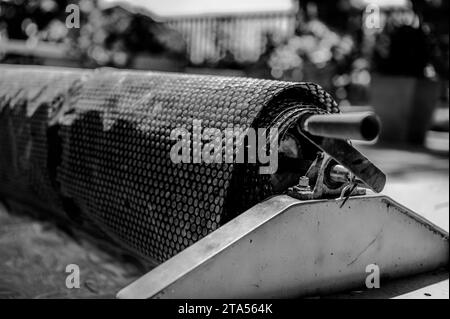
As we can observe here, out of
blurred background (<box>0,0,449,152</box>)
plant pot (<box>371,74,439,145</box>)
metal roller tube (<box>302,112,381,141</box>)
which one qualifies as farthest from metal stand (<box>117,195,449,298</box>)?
plant pot (<box>371,74,439,145</box>)

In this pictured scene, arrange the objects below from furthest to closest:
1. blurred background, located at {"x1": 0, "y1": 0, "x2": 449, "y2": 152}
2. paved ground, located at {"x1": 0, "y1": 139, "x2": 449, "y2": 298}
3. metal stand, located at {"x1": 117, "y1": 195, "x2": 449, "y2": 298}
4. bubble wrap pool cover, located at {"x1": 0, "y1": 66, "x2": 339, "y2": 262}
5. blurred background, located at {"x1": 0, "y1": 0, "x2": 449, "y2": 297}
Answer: blurred background, located at {"x1": 0, "y1": 0, "x2": 449, "y2": 152}, blurred background, located at {"x1": 0, "y1": 0, "x2": 449, "y2": 297}, paved ground, located at {"x1": 0, "y1": 139, "x2": 449, "y2": 298}, bubble wrap pool cover, located at {"x1": 0, "y1": 66, "x2": 339, "y2": 262}, metal stand, located at {"x1": 117, "y1": 195, "x2": 449, "y2": 298}

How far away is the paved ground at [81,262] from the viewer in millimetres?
2084

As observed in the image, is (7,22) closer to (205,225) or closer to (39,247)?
(39,247)

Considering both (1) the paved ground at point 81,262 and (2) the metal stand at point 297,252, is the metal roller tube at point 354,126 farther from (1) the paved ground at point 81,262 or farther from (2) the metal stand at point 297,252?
(1) the paved ground at point 81,262

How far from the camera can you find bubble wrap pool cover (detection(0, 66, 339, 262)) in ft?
6.49

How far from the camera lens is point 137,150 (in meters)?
2.32

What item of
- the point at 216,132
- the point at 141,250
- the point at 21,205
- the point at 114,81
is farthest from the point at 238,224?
the point at 21,205

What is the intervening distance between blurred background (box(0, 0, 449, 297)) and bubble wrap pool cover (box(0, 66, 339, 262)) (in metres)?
0.32

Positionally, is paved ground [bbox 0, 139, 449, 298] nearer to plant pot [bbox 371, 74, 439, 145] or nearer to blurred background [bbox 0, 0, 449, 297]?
blurred background [bbox 0, 0, 449, 297]

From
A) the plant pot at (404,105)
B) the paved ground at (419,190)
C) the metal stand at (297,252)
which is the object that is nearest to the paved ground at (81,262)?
the paved ground at (419,190)

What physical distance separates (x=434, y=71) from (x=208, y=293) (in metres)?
5.21

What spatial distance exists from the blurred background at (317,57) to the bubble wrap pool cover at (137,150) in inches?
12.7

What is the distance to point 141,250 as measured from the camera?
2307 mm

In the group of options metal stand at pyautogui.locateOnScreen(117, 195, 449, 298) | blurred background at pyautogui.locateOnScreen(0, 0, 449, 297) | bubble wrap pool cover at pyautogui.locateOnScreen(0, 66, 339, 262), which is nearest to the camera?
metal stand at pyautogui.locateOnScreen(117, 195, 449, 298)
